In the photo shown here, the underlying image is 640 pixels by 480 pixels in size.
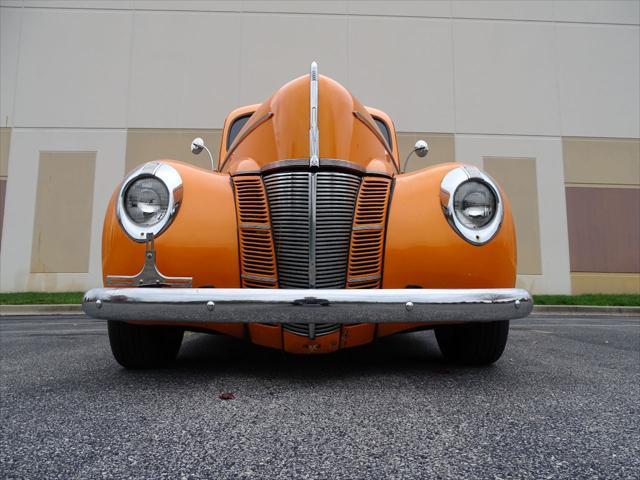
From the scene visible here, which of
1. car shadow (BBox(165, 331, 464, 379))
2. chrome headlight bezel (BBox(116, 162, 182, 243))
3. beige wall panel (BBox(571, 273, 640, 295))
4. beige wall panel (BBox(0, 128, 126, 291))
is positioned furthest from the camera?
beige wall panel (BBox(571, 273, 640, 295))

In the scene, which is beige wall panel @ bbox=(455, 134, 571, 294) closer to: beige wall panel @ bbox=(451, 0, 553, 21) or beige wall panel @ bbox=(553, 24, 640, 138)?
beige wall panel @ bbox=(553, 24, 640, 138)

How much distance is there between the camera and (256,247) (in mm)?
1925

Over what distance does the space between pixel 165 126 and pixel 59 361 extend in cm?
799

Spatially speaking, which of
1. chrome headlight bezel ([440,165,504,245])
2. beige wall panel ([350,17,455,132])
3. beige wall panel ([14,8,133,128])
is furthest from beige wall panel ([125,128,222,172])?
chrome headlight bezel ([440,165,504,245])

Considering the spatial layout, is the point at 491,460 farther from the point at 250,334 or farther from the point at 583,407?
the point at 250,334

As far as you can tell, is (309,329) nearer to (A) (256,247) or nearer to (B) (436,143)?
(A) (256,247)

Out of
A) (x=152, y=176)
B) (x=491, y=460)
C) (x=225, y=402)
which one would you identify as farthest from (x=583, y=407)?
(x=152, y=176)

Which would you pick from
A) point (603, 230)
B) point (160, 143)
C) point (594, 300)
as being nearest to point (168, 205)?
point (160, 143)

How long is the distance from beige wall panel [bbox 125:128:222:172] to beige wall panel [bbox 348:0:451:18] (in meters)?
4.57

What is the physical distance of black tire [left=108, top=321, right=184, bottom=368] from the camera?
2.01 metres

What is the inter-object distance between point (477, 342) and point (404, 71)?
29.1 feet

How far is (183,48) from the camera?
9.66 meters

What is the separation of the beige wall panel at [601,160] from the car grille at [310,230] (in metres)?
9.46

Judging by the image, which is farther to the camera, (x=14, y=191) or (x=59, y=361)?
(x=14, y=191)
